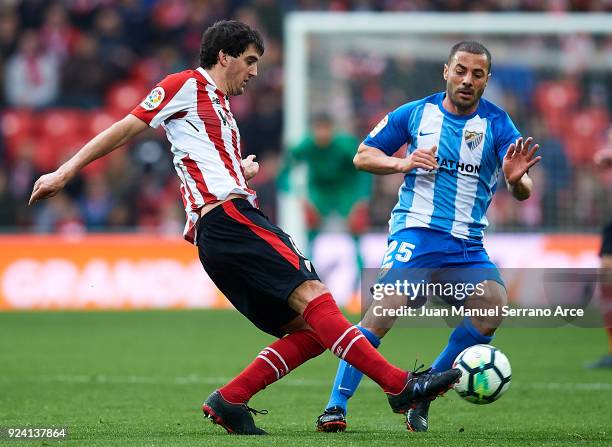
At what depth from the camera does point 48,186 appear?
220 inches

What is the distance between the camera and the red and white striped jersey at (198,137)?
5941 millimetres

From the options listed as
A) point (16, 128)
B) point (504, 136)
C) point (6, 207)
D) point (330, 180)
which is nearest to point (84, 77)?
point (16, 128)

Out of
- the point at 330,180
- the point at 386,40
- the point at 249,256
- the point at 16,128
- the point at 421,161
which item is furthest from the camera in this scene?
the point at 16,128

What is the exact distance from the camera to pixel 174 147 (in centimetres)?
608

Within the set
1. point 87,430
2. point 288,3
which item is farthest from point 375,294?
point 288,3

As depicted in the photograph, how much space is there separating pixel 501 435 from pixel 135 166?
12981mm

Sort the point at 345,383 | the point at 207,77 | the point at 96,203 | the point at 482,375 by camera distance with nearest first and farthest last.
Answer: the point at 482,375 → the point at 207,77 → the point at 345,383 → the point at 96,203

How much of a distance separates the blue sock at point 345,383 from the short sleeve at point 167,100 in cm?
166

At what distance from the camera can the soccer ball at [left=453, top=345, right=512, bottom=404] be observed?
5.96 meters

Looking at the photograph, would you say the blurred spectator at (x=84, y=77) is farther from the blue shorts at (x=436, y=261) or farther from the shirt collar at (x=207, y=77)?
the shirt collar at (x=207, y=77)

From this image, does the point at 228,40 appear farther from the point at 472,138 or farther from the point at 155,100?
the point at 472,138

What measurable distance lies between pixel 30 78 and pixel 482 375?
14.7m

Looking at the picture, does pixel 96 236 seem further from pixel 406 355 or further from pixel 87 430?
pixel 87 430

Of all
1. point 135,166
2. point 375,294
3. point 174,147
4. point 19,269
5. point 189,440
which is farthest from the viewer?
point 135,166
